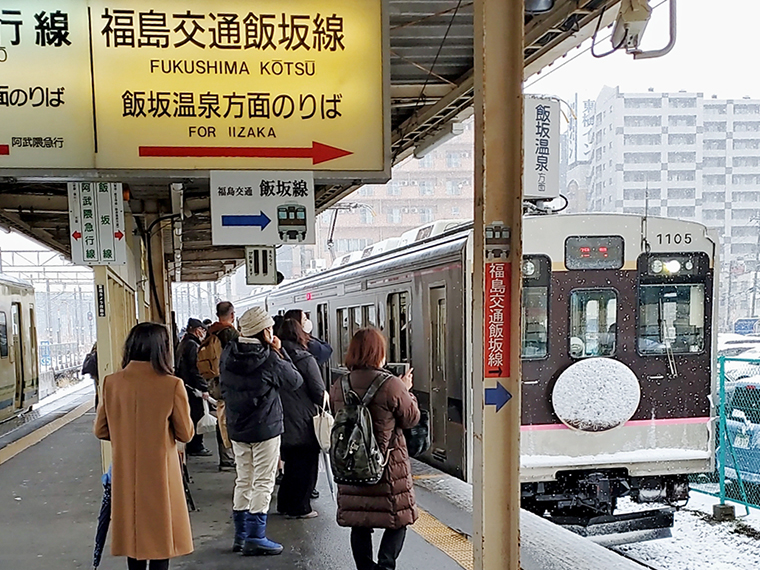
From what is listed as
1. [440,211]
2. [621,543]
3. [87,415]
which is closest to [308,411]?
[621,543]

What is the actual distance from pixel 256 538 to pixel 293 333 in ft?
4.88

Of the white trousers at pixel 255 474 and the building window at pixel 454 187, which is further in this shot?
the building window at pixel 454 187

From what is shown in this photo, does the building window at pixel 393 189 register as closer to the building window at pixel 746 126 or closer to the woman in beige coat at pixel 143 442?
the building window at pixel 746 126

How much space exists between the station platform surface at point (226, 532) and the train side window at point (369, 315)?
85.5 inches

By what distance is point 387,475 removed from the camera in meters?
3.37

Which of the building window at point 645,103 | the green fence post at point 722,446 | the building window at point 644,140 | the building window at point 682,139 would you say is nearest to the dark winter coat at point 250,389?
the green fence post at point 722,446

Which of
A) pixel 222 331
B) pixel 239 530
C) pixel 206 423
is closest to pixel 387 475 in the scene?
pixel 239 530

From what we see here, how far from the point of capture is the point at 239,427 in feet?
13.5

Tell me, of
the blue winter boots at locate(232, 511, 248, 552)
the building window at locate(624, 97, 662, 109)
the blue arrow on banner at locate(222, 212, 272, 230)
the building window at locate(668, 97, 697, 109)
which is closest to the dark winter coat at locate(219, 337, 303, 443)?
the blue winter boots at locate(232, 511, 248, 552)

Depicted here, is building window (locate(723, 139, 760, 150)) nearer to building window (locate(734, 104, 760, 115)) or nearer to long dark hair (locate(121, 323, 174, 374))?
building window (locate(734, 104, 760, 115))

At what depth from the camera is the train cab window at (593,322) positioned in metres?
5.93

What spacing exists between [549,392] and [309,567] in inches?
107

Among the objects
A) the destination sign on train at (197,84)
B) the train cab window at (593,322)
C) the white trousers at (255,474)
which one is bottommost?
the white trousers at (255,474)

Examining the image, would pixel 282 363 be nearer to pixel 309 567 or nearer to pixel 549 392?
pixel 309 567
